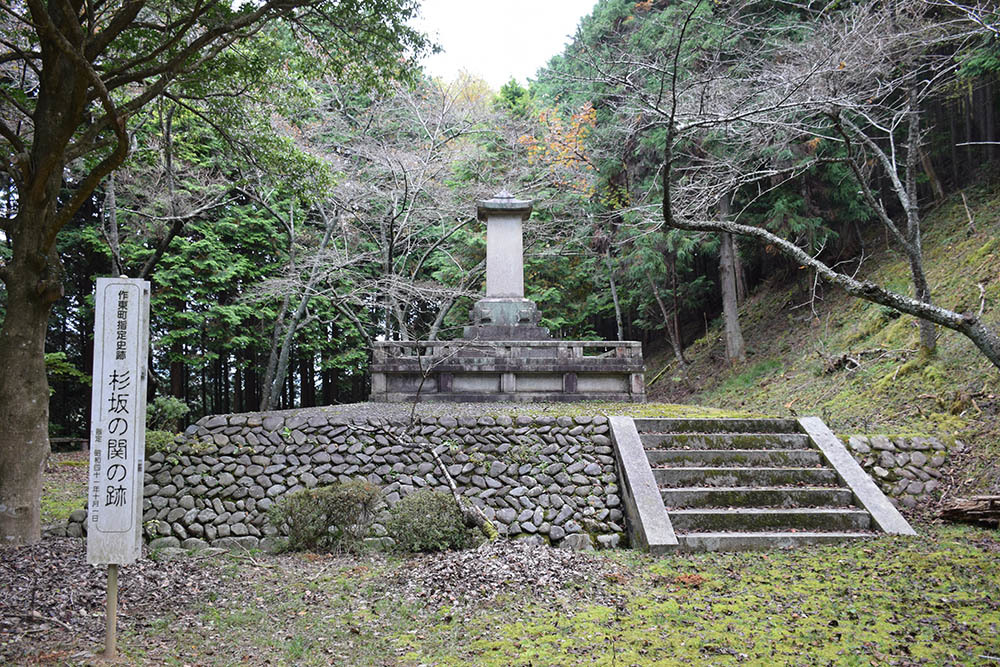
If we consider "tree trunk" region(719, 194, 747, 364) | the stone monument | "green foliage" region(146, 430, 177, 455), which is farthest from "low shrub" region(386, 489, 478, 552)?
"tree trunk" region(719, 194, 747, 364)

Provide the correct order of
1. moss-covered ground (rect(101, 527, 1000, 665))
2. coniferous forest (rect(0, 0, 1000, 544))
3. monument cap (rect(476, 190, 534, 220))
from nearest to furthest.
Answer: moss-covered ground (rect(101, 527, 1000, 665)) < coniferous forest (rect(0, 0, 1000, 544)) < monument cap (rect(476, 190, 534, 220))

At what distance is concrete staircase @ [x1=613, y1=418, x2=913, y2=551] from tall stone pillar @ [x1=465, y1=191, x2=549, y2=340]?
4.25 meters

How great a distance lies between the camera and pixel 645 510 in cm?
687

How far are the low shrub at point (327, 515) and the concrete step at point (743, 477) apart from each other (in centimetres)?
341

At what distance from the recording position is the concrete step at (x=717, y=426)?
8.37m

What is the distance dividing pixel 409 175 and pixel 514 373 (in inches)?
248

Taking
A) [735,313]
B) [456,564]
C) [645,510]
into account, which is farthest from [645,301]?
[456,564]

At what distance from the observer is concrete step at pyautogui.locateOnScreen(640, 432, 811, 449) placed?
320 inches

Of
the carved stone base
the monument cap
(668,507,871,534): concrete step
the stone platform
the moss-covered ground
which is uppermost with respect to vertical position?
the monument cap

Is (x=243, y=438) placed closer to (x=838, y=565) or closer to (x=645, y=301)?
(x=838, y=565)

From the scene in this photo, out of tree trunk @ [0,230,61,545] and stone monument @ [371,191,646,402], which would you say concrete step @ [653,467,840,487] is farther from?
tree trunk @ [0,230,61,545]

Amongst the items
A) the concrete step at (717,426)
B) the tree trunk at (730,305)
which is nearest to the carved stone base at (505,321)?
the concrete step at (717,426)

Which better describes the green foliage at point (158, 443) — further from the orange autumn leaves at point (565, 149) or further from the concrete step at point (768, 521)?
the orange autumn leaves at point (565, 149)

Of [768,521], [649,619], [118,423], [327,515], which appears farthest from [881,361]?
[118,423]
